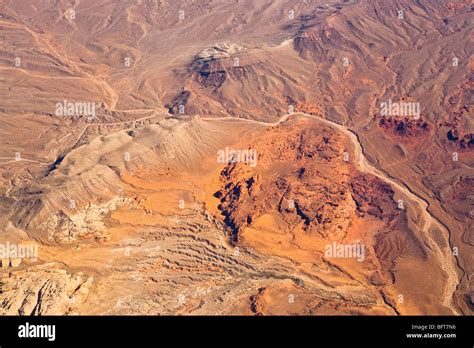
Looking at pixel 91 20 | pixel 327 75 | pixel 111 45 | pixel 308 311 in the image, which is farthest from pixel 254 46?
pixel 308 311

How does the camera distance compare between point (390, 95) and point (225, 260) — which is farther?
point (390, 95)

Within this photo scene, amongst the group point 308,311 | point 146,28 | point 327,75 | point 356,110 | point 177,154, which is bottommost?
point 308,311

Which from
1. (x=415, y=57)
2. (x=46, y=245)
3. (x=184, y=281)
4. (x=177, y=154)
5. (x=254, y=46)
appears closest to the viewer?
(x=184, y=281)

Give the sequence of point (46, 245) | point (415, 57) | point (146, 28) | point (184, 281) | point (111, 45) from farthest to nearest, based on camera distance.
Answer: point (146, 28) → point (111, 45) → point (415, 57) → point (46, 245) → point (184, 281)

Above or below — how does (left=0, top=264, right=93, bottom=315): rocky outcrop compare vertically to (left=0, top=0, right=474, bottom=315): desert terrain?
below

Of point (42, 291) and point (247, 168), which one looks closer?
point (42, 291)

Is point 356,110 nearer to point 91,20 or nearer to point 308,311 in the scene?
point 308,311

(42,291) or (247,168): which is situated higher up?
(247,168)

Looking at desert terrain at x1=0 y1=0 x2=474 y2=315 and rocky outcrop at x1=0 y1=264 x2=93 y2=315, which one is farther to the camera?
desert terrain at x1=0 y1=0 x2=474 y2=315
